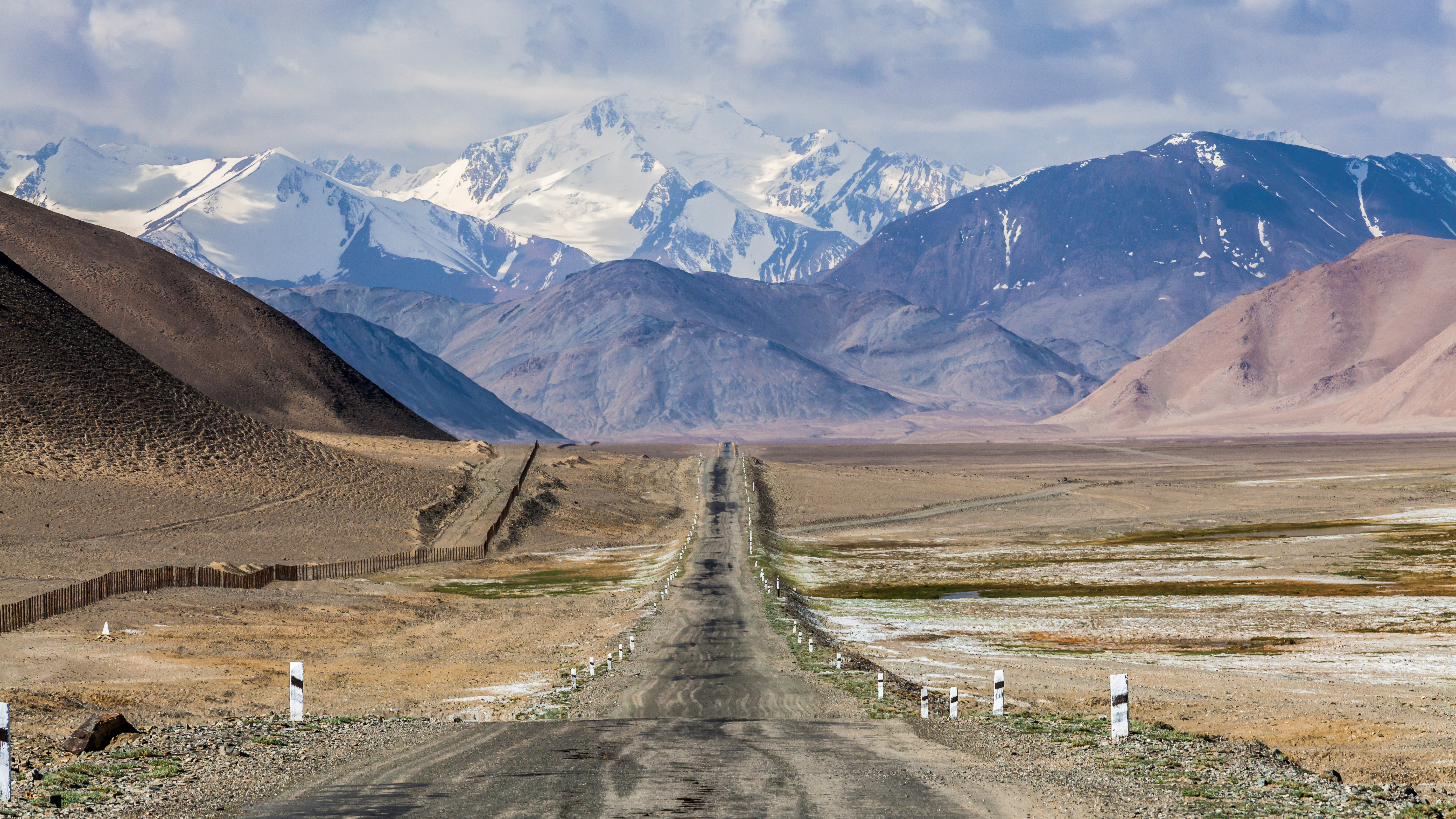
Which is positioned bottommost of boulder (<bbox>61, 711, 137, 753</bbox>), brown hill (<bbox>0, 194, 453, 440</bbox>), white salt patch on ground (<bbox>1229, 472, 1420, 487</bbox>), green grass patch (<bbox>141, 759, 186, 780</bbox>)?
green grass patch (<bbox>141, 759, 186, 780</bbox>)

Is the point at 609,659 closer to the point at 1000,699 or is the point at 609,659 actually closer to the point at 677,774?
the point at 1000,699

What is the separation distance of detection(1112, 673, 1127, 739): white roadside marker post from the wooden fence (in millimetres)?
38378

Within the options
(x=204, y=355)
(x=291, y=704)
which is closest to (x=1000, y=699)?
(x=291, y=704)

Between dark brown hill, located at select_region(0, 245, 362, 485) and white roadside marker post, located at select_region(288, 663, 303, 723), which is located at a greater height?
dark brown hill, located at select_region(0, 245, 362, 485)

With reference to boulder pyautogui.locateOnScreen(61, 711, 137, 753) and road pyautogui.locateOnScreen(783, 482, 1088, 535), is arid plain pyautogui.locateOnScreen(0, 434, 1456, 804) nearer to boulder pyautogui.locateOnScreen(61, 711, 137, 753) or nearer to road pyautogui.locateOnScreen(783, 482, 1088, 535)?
road pyautogui.locateOnScreen(783, 482, 1088, 535)

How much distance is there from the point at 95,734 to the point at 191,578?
46.3m

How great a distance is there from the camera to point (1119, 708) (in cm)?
2514

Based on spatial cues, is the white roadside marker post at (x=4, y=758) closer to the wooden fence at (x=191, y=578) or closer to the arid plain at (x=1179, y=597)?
the arid plain at (x=1179, y=597)

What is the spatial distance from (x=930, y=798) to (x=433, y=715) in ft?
55.2

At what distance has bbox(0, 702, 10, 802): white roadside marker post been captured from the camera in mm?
19250

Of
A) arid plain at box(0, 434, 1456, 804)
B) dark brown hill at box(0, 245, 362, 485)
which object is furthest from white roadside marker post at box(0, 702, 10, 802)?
dark brown hill at box(0, 245, 362, 485)

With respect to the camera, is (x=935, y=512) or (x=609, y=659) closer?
(x=609, y=659)

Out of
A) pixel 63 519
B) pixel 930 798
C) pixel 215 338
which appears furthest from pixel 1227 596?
pixel 215 338

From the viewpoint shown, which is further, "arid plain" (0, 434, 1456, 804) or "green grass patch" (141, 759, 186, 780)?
"arid plain" (0, 434, 1456, 804)
